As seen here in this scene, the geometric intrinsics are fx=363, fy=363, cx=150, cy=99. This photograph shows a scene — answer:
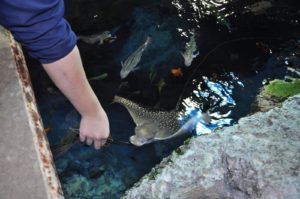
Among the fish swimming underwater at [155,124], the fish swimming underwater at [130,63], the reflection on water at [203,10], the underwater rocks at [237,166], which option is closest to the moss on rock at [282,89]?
the fish swimming underwater at [155,124]

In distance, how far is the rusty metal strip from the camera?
6.71 feet

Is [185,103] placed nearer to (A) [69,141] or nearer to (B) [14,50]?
(A) [69,141]

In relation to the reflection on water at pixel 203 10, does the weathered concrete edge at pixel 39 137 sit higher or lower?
higher

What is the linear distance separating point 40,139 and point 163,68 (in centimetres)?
311

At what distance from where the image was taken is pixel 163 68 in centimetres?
511

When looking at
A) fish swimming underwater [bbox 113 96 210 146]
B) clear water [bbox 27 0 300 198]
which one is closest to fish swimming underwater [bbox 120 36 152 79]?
clear water [bbox 27 0 300 198]

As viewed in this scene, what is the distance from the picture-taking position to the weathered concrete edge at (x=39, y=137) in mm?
2041

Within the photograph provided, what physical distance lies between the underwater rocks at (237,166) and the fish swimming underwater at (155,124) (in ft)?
3.84

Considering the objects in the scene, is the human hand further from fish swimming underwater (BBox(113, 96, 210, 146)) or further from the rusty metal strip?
fish swimming underwater (BBox(113, 96, 210, 146))

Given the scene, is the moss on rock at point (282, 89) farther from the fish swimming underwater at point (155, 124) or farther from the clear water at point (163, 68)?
the fish swimming underwater at point (155, 124)

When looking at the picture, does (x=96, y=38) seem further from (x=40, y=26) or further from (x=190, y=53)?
(x=40, y=26)

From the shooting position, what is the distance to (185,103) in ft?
15.0

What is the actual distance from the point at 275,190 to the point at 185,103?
7.73 feet

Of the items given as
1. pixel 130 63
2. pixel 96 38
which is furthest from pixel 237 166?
pixel 96 38
